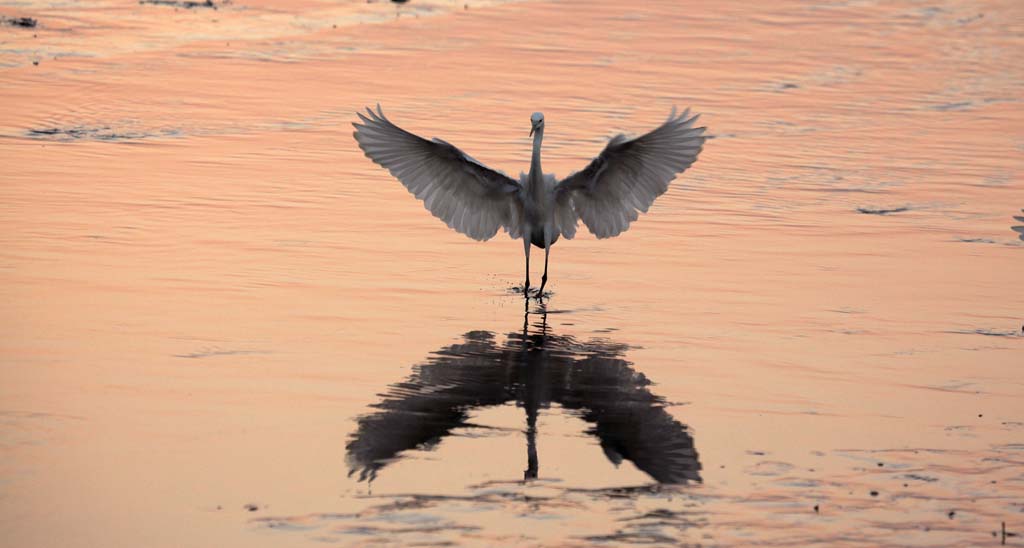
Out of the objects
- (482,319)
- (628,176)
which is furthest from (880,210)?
(482,319)

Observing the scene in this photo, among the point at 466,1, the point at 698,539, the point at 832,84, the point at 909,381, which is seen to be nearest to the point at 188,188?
the point at 909,381

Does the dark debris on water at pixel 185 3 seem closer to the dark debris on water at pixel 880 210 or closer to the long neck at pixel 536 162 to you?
the dark debris on water at pixel 880 210

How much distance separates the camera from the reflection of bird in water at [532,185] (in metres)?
12.4

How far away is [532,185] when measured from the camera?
1269cm

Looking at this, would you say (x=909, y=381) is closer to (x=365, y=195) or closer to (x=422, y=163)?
(x=422, y=163)

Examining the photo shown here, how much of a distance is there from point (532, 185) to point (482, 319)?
1.68 m

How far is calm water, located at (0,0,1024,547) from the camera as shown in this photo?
7.54 meters

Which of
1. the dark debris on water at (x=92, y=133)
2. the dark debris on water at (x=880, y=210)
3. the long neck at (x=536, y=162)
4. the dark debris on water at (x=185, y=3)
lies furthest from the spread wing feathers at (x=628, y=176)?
the dark debris on water at (x=185, y=3)

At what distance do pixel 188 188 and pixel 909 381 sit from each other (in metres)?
7.43

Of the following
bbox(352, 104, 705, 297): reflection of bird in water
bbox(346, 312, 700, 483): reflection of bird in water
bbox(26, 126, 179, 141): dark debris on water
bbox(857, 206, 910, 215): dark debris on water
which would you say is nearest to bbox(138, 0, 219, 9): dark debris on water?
bbox(26, 126, 179, 141): dark debris on water

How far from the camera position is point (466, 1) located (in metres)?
30.3

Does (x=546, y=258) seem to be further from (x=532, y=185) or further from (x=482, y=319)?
(x=482, y=319)

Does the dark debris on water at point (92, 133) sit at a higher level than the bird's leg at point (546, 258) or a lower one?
higher

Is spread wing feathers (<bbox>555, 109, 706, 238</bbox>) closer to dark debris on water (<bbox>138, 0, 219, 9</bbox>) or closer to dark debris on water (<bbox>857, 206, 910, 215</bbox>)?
dark debris on water (<bbox>857, 206, 910, 215</bbox>)
